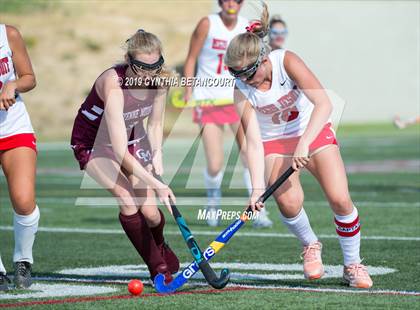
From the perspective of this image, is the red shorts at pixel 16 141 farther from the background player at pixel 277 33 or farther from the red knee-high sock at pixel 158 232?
the background player at pixel 277 33

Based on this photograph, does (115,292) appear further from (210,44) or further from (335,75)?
(335,75)

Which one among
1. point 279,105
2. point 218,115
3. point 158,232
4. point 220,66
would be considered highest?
point 279,105

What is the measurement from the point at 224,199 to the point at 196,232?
264 cm

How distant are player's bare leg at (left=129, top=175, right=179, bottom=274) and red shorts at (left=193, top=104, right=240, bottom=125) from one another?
10.2 feet

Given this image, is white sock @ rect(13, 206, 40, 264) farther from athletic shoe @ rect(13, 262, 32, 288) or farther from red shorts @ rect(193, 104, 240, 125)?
red shorts @ rect(193, 104, 240, 125)

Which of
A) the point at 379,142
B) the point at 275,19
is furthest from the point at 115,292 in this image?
the point at 379,142

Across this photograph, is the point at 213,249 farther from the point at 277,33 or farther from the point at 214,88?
the point at 277,33

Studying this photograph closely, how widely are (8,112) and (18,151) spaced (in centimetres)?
27

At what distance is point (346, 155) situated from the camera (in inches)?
741

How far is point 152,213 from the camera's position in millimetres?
6297

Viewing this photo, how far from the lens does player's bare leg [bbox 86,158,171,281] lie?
607cm

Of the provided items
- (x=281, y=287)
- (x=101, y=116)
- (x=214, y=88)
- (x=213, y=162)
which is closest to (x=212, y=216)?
(x=213, y=162)

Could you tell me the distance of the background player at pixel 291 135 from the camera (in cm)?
595

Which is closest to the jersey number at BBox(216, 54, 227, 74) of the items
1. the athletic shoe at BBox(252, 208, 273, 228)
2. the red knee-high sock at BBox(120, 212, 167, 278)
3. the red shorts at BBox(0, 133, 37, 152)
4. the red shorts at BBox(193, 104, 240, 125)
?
the red shorts at BBox(193, 104, 240, 125)
